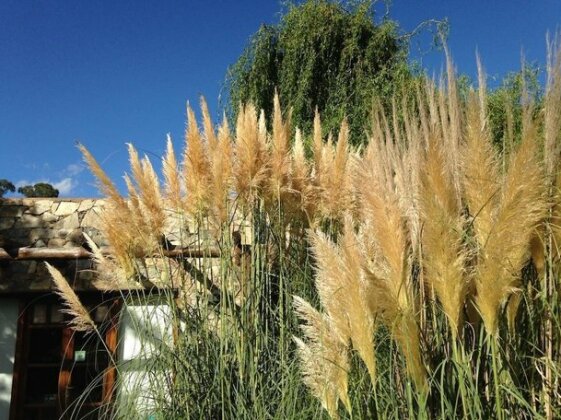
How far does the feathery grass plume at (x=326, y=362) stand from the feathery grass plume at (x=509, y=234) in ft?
1.39

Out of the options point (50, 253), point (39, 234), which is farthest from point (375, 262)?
point (39, 234)

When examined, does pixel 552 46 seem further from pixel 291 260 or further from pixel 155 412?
pixel 155 412

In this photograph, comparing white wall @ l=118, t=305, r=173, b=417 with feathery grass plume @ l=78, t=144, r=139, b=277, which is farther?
feathery grass plume @ l=78, t=144, r=139, b=277

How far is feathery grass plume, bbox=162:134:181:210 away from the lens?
2.99 m

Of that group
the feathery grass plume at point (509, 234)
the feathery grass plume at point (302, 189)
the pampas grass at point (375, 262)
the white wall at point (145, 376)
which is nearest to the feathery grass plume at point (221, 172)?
the pampas grass at point (375, 262)

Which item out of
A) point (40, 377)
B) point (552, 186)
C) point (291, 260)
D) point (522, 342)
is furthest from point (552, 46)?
point (40, 377)

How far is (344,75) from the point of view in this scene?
1050cm

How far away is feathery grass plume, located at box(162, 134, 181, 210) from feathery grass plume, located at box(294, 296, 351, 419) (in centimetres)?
130

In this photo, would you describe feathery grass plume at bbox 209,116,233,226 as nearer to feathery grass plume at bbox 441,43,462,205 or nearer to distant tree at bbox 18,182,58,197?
feathery grass plume at bbox 441,43,462,205

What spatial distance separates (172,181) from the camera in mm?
2992

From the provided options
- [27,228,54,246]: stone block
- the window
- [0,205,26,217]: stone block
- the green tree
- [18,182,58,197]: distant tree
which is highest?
[18,182,58,197]: distant tree

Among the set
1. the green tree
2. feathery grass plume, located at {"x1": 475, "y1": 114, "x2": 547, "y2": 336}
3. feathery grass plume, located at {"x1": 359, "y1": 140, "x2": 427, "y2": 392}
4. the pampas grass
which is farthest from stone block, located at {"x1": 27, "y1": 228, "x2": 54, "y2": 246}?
feathery grass plume, located at {"x1": 475, "y1": 114, "x2": 547, "y2": 336}

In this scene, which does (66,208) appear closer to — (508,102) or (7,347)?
(7,347)

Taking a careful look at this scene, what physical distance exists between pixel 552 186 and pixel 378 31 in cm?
966
